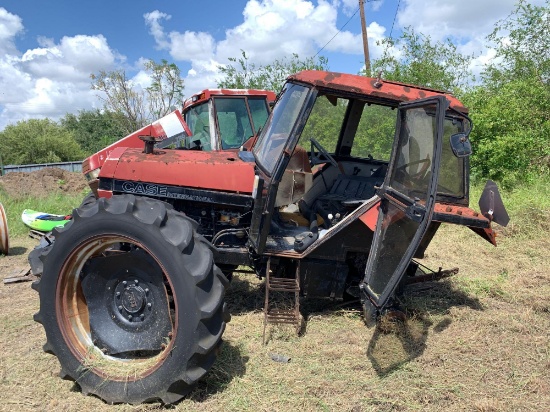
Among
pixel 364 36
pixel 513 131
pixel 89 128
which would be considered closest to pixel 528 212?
pixel 513 131

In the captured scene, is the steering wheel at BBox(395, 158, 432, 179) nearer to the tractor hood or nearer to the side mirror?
the side mirror

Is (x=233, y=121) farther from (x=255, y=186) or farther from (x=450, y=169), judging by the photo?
(x=450, y=169)

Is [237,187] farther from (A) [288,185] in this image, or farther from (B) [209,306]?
(B) [209,306]

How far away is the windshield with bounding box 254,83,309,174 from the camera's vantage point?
11.5ft

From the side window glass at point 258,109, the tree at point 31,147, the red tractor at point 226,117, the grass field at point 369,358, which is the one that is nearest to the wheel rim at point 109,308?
Result: the grass field at point 369,358

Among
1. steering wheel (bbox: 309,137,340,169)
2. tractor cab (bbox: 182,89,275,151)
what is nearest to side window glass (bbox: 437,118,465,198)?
steering wheel (bbox: 309,137,340,169)

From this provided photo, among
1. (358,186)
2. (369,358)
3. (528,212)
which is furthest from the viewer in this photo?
(528,212)

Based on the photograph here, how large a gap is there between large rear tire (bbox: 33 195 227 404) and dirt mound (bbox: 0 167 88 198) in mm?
10256

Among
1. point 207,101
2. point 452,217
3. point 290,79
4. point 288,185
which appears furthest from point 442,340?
point 207,101

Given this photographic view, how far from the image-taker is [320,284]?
12.3 ft

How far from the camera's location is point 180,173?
11.9 ft

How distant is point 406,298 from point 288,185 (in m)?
1.64

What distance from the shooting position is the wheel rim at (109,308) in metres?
2.86

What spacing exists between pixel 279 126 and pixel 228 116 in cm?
457
